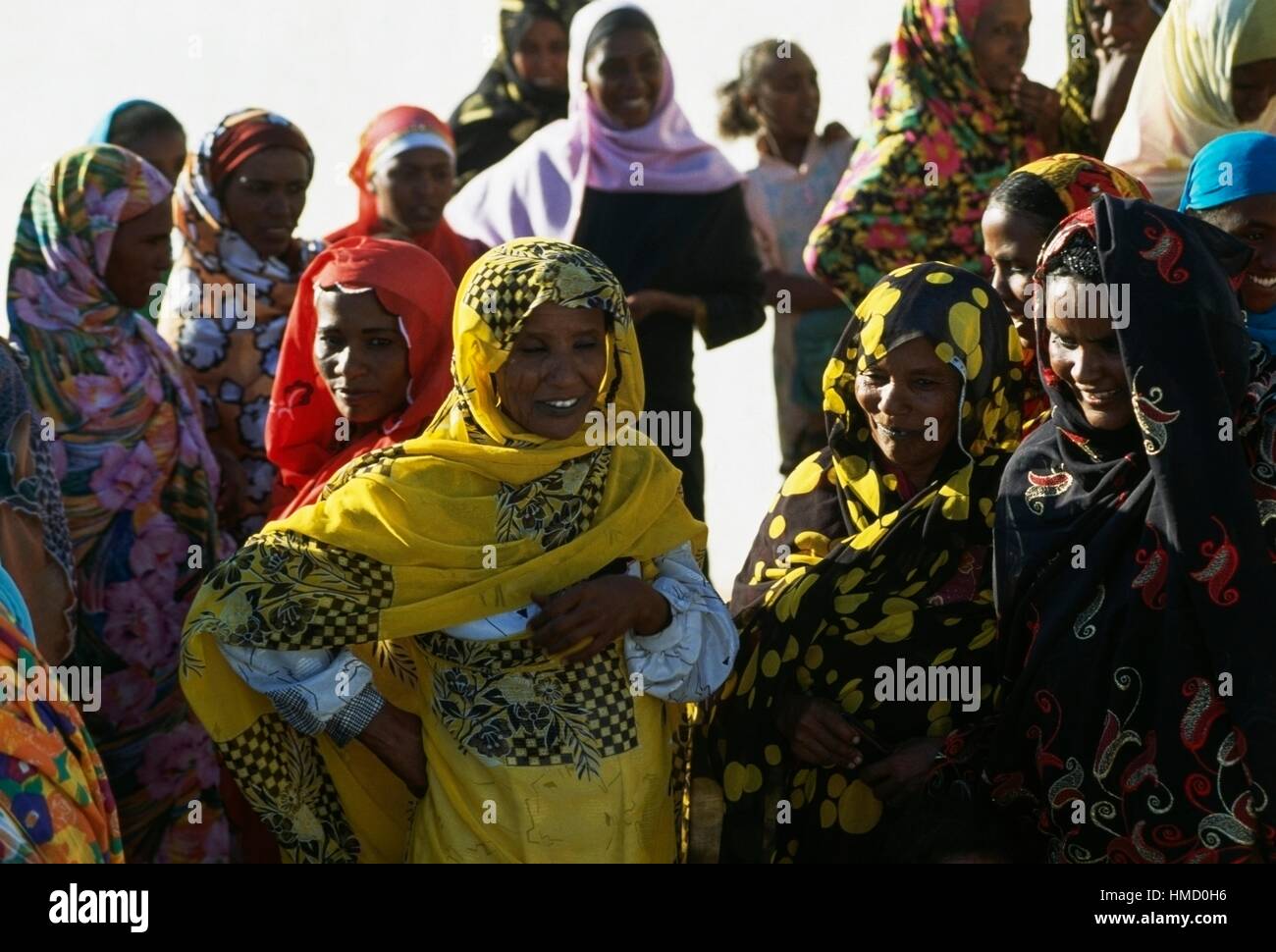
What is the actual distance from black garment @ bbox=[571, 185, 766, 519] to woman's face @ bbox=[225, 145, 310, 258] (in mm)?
1124

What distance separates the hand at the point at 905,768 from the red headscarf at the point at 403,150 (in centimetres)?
296

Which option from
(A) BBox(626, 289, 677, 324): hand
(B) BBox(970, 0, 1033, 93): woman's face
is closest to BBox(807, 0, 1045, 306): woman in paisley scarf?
(B) BBox(970, 0, 1033, 93): woman's face

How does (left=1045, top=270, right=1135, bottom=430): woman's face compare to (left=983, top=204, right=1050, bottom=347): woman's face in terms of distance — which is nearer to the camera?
(left=1045, top=270, right=1135, bottom=430): woman's face

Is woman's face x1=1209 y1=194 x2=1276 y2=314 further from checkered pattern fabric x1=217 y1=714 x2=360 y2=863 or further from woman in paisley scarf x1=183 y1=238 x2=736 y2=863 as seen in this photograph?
checkered pattern fabric x1=217 y1=714 x2=360 y2=863

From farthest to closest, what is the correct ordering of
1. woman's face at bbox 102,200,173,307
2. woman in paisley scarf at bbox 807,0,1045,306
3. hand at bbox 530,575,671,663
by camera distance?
woman in paisley scarf at bbox 807,0,1045,306, woman's face at bbox 102,200,173,307, hand at bbox 530,575,671,663

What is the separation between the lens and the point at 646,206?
23.1 feet

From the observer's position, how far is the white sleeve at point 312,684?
391 cm

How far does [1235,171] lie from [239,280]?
3.06 metres

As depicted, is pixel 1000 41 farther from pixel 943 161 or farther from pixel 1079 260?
pixel 1079 260

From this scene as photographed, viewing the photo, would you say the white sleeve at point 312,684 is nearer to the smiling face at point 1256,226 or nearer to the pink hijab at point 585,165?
the smiling face at point 1256,226

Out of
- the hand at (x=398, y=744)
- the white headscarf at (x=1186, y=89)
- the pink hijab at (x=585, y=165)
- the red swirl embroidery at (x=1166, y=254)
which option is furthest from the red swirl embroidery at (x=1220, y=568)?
the pink hijab at (x=585, y=165)

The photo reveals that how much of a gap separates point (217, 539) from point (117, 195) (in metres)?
0.98

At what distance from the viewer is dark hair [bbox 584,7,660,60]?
697 cm

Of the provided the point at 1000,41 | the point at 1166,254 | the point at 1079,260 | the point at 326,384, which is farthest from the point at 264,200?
the point at 1166,254
